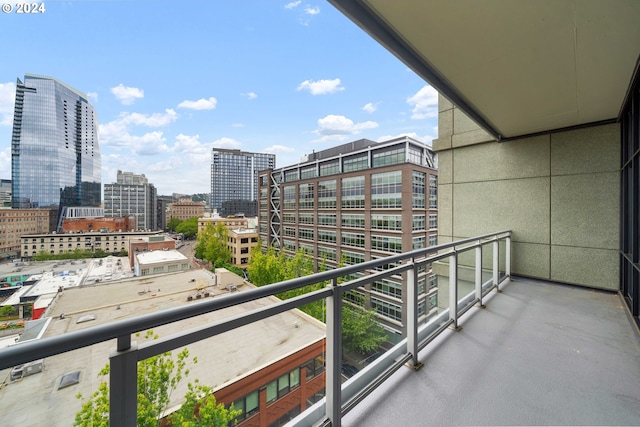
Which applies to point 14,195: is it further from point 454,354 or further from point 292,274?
point 454,354

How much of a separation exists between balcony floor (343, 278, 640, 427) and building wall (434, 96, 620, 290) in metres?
1.23

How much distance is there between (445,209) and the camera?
5453 mm

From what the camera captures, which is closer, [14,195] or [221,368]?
[221,368]

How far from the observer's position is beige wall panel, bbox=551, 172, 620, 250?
3.73 meters

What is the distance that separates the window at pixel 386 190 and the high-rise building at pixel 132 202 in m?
73.3

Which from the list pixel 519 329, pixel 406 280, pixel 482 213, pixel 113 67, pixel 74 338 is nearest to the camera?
pixel 74 338

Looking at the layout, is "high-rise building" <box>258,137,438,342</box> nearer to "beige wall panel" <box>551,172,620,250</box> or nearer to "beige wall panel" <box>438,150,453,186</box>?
"beige wall panel" <box>438,150,453,186</box>

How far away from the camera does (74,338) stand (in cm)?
Result: 67

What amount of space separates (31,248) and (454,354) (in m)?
55.3

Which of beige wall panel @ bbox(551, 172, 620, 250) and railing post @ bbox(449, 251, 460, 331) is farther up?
beige wall panel @ bbox(551, 172, 620, 250)

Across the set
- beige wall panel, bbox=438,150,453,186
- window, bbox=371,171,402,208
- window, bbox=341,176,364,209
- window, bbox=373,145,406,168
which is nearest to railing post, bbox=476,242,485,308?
beige wall panel, bbox=438,150,453,186

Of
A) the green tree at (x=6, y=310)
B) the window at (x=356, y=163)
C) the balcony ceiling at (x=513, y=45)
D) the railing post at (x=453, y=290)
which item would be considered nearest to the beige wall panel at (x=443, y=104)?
the balcony ceiling at (x=513, y=45)

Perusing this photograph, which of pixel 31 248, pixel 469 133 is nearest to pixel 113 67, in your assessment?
pixel 31 248

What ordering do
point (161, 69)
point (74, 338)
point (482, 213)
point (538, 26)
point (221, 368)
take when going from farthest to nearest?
1. point (161, 69)
2. point (482, 213)
3. point (538, 26)
4. point (221, 368)
5. point (74, 338)
